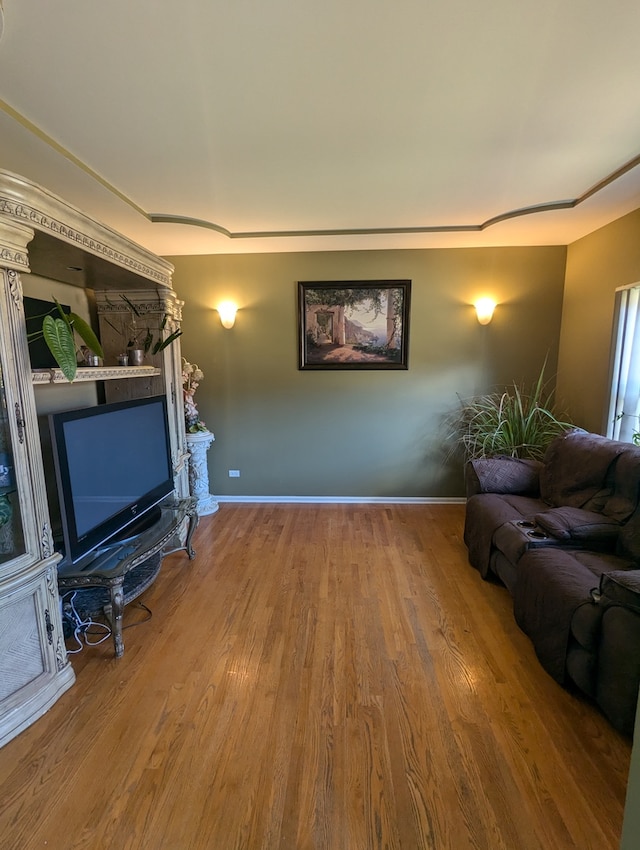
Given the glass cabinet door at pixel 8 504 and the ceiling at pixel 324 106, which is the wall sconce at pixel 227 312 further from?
the glass cabinet door at pixel 8 504

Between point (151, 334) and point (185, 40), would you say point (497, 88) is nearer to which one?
point (185, 40)

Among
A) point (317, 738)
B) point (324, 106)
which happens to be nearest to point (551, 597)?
point (317, 738)

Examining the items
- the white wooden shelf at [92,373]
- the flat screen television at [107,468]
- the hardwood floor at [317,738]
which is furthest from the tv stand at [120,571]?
the white wooden shelf at [92,373]

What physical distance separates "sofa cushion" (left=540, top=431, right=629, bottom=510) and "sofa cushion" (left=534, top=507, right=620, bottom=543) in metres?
0.17

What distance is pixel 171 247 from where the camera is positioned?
348 centimetres

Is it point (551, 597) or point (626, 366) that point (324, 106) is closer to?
point (551, 597)

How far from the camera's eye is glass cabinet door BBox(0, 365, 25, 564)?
4.99 ft

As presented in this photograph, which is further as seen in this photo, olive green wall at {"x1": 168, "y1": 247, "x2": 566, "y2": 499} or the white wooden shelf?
olive green wall at {"x1": 168, "y1": 247, "x2": 566, "y2": 499}

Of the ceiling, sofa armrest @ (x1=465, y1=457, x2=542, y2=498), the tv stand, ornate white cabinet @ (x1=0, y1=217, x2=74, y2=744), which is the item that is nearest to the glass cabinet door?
ornate white cabinet @ (x1=0, y1=217, x2=74, y2=744)

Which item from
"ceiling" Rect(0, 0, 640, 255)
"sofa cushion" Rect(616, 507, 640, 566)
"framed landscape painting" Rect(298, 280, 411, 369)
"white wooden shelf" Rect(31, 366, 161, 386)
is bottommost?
"sofa cushion" Rect(616, 507, 640, 566)

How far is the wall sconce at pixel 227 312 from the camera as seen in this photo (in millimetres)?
3691

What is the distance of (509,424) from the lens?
3314mm

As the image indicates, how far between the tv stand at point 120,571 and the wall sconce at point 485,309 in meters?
3.21

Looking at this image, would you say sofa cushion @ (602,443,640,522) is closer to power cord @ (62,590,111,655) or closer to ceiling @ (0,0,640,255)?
ceiling @ (0,0,640,255)
